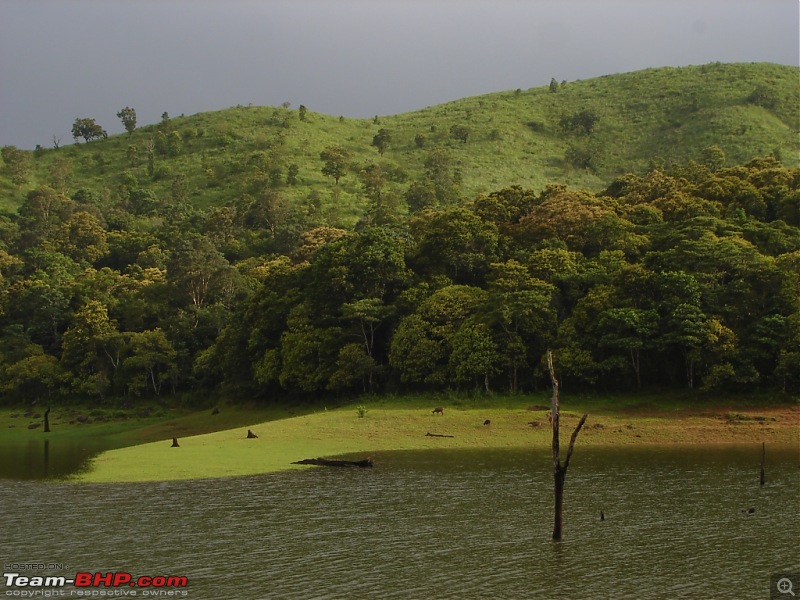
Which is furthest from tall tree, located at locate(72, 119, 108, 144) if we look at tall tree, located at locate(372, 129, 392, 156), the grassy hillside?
tall tree, located at locate(372, 129, 392, 156)

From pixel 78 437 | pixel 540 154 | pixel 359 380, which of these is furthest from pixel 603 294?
pixel 540 154

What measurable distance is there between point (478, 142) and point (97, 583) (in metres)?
151

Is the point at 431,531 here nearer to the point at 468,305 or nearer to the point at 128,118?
the point at 468,305

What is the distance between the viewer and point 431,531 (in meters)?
26.8

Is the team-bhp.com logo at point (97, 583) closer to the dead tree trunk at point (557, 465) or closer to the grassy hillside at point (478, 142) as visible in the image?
the dead tree trunk at point (557, 465)

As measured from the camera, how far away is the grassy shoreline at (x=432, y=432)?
42.8 meters

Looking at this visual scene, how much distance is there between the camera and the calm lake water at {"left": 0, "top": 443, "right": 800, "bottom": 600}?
21.0 m

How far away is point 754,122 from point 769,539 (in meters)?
140

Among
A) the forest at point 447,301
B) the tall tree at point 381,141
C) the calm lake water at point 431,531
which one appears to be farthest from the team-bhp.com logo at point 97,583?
the tall tree at point 381,141

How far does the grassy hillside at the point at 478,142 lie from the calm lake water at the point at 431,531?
299 feet

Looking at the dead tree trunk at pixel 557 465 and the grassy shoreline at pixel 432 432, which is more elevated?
the dead tree trunk at pixel 557 465

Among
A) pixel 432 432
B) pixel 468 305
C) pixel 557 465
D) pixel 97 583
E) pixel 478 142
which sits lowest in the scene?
pixel 97 583

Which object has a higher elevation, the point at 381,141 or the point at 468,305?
the point at 381,141

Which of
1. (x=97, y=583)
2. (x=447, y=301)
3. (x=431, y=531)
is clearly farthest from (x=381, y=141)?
(x=97, y=583)
